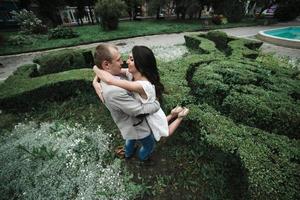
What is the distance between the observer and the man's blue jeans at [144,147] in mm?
2820

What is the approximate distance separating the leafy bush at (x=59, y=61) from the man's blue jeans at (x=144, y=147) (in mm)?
4652

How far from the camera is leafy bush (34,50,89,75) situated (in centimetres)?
633

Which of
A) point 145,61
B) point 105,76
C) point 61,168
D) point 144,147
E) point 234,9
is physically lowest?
point 61,168

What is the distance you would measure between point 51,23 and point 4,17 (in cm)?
738

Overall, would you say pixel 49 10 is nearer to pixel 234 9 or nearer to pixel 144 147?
pixel 234 9

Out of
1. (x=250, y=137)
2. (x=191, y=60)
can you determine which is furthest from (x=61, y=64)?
(x=250, y=137)

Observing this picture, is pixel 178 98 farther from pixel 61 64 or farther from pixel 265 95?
pixel 61 64

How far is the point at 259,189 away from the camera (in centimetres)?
224

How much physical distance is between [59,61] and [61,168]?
4336mm

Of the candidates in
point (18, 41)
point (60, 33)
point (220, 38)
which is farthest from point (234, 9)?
point (18, 41)

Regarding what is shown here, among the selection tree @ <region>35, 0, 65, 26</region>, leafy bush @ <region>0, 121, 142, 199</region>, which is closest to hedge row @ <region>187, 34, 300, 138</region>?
leafy bush @ <region>0, 121, 142, 199</region>

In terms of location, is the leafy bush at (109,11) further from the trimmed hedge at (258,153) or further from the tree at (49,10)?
the trimmed hedge at (258,153)

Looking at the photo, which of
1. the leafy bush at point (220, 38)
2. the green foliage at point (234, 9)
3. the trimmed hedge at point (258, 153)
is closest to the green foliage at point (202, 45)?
the leafy bush at point (220, 38)

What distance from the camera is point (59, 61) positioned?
6492mm
